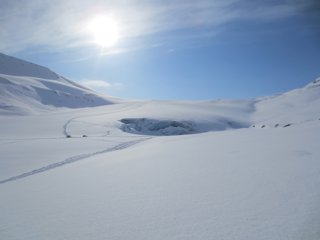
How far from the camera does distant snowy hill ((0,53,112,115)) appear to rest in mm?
81838

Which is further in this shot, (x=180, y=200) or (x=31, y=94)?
(x=31, y=94)

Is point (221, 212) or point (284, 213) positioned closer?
point (284, 213)

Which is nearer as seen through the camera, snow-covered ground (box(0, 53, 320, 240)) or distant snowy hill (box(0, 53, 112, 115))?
snow-covered ground (box(0, 53, 320, 240))

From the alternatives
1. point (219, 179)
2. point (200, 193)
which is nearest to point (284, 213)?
point (200, 193)

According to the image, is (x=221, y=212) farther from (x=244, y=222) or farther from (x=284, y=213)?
(x=284, y=213)

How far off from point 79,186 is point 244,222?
14.7ft

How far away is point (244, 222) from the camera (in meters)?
3.87

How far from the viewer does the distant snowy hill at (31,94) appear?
81.8m

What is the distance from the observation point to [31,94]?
99438mm

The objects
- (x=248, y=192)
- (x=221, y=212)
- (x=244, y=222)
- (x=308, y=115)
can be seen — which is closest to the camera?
(x=244, y=222)

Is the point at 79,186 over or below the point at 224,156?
→ below

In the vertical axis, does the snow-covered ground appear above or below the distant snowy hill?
below

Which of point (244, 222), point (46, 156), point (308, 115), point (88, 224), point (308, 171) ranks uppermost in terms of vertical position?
point (308, 115)

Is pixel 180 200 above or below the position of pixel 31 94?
below
